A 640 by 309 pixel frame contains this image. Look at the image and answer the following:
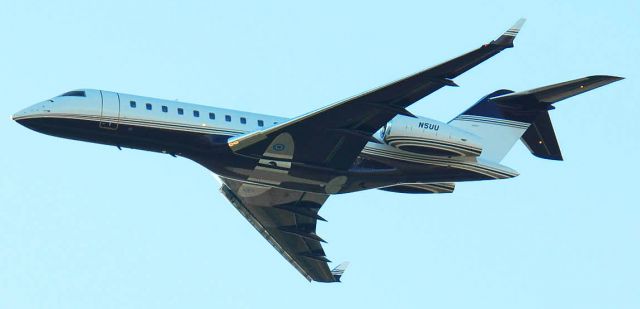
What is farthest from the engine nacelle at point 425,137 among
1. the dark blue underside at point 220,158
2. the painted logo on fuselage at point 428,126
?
the dark blue underside at point 220,158

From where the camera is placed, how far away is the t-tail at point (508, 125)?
32.4 meters

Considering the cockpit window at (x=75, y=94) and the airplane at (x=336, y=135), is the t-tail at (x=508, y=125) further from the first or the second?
the cockpit window at (x=75, y=94)

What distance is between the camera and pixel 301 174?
1212 inches

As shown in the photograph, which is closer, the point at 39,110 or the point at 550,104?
the point at 39,110

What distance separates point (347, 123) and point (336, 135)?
0.50 m

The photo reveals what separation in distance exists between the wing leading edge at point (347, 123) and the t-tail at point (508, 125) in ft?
13.7

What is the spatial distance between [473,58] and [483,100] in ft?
23.4

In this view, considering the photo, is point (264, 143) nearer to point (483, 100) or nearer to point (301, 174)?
point (301, 174)

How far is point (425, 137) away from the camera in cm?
2991

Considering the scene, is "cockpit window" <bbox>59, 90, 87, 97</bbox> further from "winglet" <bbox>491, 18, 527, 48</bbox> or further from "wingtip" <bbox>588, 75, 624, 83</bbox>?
"wingtip" <bbox>588, 75, 624, 83</bbox>

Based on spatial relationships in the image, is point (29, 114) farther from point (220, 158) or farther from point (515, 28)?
point (515, 28)

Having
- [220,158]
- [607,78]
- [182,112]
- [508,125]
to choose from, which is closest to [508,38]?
[607,78]

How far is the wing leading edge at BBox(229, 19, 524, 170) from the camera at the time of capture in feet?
89.5

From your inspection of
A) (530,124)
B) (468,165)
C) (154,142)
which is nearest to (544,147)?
(530,124)
